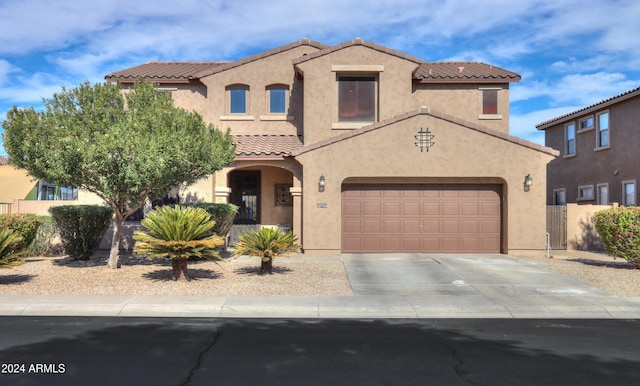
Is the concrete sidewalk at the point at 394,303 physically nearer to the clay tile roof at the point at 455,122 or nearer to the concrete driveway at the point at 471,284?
the concrete driveway at the point at 471,284

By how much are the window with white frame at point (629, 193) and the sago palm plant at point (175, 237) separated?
1807 centimetres

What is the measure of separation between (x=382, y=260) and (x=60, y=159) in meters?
9.59

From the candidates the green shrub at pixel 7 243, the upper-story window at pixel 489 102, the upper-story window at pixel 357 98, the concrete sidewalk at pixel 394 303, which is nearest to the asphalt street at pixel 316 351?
the concrete sidewalk at pixel 394 303

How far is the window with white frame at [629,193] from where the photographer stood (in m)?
20.9

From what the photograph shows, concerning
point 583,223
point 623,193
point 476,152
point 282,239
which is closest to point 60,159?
point 282,239

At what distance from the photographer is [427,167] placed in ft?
56.3

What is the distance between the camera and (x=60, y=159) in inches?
450

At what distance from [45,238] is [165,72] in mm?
8942

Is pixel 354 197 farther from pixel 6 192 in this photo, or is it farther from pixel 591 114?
pixel 6 192

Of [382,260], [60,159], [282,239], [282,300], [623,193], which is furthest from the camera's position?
[623,193]


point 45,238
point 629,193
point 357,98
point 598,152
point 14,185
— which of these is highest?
point 357,98

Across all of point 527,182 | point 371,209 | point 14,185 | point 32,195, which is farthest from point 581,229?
point 14,185

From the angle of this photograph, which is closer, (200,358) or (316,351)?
(200,358)

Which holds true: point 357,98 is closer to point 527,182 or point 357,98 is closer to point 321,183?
point 321,183
